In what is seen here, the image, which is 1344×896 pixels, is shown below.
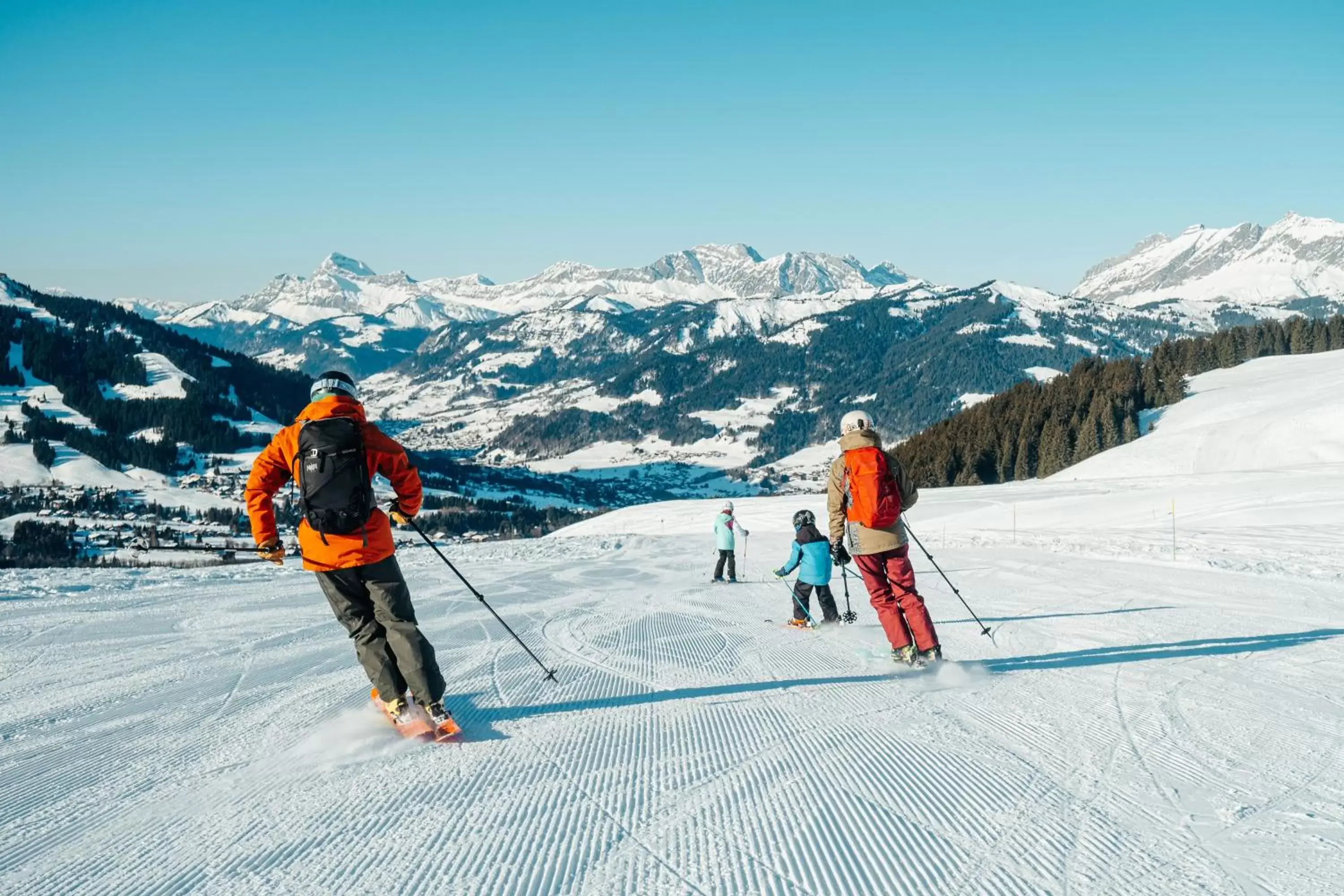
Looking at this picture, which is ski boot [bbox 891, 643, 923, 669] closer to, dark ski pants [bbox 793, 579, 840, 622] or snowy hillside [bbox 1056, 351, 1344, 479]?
dark ski pants [bbox 793, 579, 840, 622]

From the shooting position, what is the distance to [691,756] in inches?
199

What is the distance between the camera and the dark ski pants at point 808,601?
34.1 ft

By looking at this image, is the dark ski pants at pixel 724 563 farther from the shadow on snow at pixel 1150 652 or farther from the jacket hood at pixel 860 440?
the jacket hood at pixel 860 440

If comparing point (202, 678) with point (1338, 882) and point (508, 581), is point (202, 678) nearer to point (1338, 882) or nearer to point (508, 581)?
point (1338, 882)

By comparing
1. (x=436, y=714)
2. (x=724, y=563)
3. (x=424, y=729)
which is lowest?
(x=724, y=563)

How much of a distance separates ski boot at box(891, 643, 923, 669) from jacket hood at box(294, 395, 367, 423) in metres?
5.12

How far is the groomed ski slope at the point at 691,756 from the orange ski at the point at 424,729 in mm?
160

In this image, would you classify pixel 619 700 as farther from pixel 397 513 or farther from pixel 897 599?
pixel 897 599

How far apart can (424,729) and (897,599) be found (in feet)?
14.1

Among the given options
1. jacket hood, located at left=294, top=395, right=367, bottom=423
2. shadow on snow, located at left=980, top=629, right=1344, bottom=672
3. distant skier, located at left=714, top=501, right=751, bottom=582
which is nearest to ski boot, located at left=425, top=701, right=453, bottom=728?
jacket hood, located at left=294, top=395, right=367, bottom=423

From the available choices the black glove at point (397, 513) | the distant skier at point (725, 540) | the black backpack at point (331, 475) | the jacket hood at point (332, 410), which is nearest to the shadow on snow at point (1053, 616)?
the distant skier at point (725, 540)

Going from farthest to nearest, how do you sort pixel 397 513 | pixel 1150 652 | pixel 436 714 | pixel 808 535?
pixel 808 535
pixel 1150 652
pixel 397 513
pixel 436 714

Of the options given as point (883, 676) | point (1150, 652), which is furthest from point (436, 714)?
point (1150, 652)

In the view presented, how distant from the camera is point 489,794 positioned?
4.40 m
